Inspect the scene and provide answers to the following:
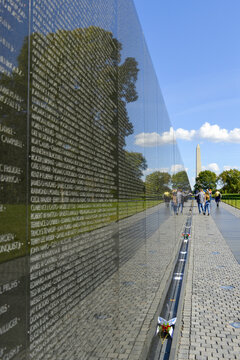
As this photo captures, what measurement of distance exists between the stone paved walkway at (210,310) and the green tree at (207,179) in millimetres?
113986

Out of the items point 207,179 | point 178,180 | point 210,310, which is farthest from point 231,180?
point 210,310

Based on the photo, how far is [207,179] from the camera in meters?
120

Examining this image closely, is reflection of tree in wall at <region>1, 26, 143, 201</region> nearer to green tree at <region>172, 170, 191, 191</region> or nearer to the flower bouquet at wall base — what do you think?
the flower bouquet at wall base

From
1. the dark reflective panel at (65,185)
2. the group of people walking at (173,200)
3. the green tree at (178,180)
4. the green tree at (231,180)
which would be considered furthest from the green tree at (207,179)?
the dark reflective panel at (65,185)

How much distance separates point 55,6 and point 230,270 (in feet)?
22.3

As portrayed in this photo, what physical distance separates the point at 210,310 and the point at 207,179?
119076mm

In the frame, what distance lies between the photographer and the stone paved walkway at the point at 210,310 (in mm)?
3619

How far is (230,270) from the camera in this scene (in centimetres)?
732

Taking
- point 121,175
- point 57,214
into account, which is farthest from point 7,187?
point 121,175

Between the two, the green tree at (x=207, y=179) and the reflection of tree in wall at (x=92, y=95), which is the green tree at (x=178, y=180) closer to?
the reflection of tree in wall at (x=92, y=95)

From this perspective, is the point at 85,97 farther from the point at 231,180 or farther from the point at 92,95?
the point at 231,180

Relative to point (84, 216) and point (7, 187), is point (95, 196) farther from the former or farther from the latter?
point (7, 187)

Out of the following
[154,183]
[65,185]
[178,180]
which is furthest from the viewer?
[178,180]

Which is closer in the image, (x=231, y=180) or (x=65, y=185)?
(x=65, y=185)
